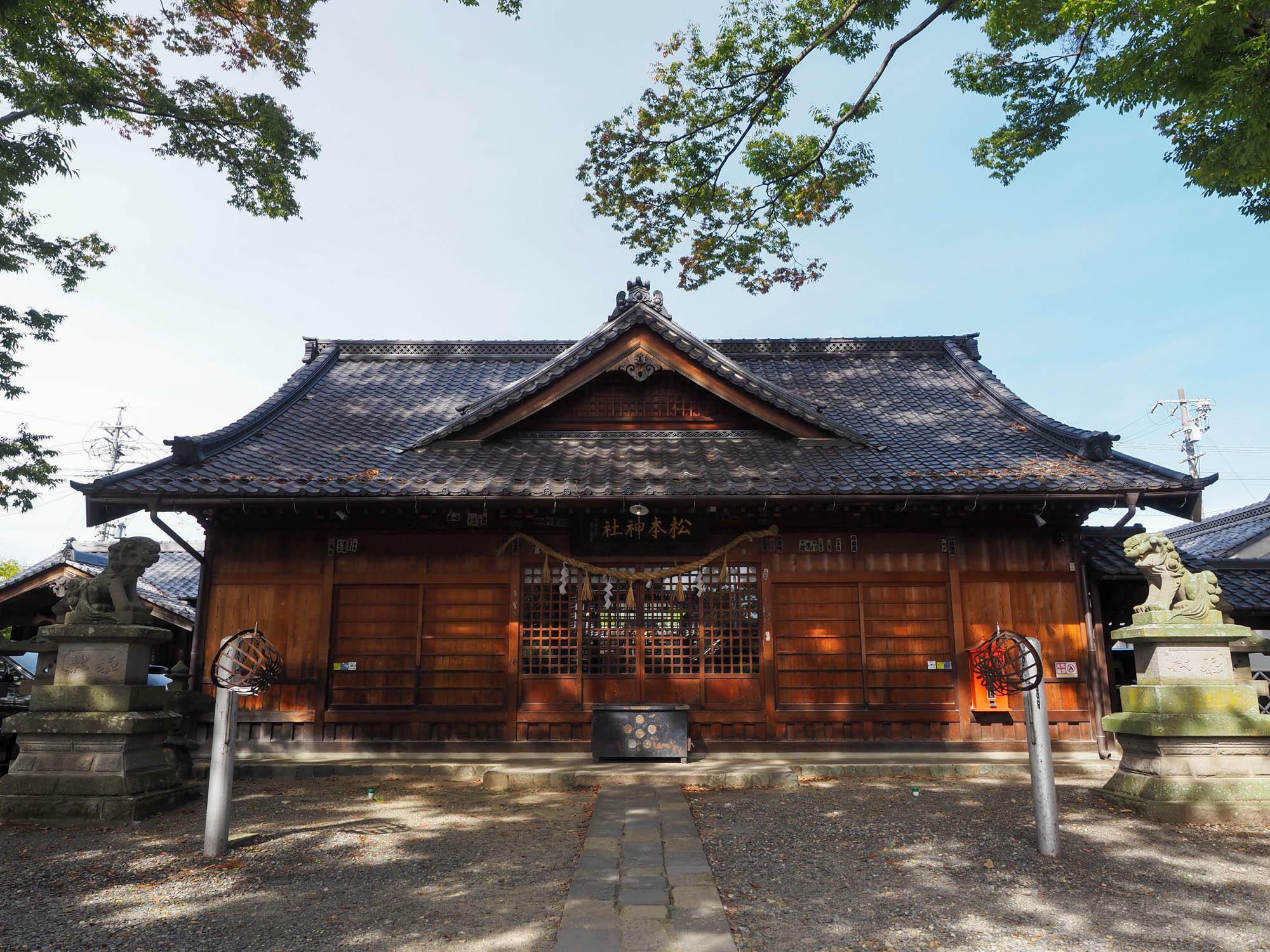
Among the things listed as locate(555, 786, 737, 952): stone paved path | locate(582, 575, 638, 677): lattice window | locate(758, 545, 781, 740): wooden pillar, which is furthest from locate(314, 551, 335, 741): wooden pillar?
locate(758, 545, 781, 740): wooden pillar

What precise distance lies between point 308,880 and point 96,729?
3931 mm

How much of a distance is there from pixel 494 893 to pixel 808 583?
7.70 m

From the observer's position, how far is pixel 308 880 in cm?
582

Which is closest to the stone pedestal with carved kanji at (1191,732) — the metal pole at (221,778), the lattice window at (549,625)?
the lattice window at (549,625)

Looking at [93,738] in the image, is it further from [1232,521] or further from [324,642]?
[1232,521]

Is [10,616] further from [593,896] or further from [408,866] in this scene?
[593,896]

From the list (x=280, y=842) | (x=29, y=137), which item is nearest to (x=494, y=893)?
(x=280, y=842)

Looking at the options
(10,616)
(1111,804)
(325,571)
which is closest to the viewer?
(1111,804)

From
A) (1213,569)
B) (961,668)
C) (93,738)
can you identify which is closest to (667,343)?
(961,668)

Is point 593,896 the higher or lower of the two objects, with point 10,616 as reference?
lower

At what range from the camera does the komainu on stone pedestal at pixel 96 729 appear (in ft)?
25.5

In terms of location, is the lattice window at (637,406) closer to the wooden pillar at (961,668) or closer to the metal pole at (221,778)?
the wooden pillar at (961,668)

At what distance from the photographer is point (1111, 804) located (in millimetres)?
8094

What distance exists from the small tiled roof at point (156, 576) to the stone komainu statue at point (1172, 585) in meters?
14.5
